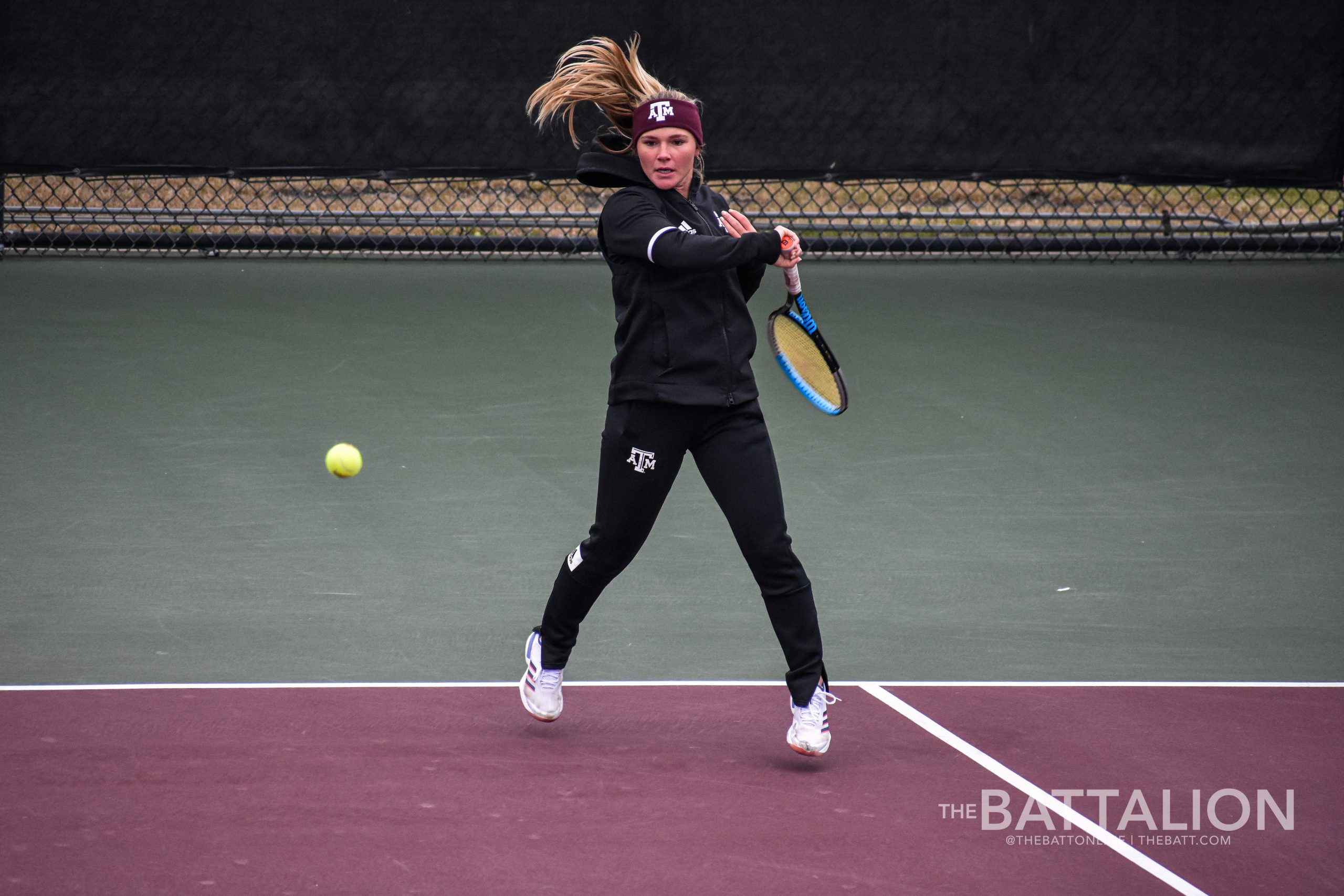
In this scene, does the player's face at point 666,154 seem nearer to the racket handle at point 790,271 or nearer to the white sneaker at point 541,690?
the racket handle at point 790,271

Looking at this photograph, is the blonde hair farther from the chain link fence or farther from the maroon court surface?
the chain link fence

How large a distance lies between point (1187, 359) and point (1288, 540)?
261 cm

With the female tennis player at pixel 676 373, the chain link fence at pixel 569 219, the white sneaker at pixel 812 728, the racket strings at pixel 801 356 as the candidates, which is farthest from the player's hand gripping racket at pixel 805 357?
the chain link fence at pixel 569 219

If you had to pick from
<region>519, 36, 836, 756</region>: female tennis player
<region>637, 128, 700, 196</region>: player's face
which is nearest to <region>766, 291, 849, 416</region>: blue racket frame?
<region>519, 36, 836, 756</region>: female tennis player

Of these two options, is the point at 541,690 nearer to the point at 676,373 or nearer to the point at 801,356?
the point at 676,373

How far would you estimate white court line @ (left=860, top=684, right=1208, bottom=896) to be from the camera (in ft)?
9.84

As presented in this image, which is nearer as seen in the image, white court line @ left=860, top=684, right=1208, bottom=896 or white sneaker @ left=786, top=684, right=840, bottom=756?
white court line @ left=860, top=684, right=1208, bottom=896

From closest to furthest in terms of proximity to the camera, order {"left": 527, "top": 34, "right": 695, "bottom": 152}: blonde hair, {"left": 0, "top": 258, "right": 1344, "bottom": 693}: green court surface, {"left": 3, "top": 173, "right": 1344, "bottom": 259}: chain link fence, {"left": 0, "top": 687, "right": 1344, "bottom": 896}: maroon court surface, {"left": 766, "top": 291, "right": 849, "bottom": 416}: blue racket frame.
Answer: {"left": 0, "top": 687, "right": 1344, "bottom": 896}: maroon court surface, {"left": 527, "top": 34, "right": 695, "bottom": 152}: blonde hair, {"left": 766, "top": 291, "right": 849, "bottom": 416}: blue racket frame, {"left": 0, "top": 258, "right": 1344, "bottom": 693}: green court surface, {"left": 3, "top": 173, "right": 1344, "bottom": 259}: chain link fence

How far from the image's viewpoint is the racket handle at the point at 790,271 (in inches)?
135

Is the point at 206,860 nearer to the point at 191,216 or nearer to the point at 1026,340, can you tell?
the point at 1026,340

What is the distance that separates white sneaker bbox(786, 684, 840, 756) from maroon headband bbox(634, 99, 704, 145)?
4.33ft

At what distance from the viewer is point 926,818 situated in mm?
3236

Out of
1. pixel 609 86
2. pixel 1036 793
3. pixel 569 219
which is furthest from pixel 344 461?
pixel 569 219

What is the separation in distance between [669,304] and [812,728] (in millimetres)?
1016
